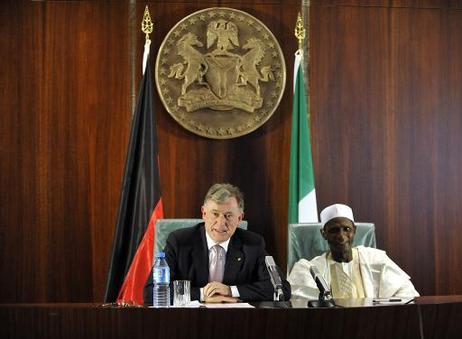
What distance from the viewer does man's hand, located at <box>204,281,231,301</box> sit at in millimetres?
3721

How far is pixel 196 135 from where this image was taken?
5672mm

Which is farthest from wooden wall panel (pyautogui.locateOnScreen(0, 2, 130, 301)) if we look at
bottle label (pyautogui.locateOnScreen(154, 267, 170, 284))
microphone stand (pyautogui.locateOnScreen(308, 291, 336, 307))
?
microphone stand (pyautogui.locateOnScreen(308, 291, 336, 307))

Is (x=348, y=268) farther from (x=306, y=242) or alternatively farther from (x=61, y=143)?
(x=61, y=143)

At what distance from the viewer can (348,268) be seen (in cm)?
443

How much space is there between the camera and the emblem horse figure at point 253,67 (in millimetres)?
5688

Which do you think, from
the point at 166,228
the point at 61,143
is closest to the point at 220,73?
the point at 61,143

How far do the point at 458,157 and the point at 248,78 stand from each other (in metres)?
1.54

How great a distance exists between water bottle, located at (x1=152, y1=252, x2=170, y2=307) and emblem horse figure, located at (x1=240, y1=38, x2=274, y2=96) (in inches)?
91.3

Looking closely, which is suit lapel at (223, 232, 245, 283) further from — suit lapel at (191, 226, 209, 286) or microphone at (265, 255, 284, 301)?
microphone at (265, 255, 284, 301)

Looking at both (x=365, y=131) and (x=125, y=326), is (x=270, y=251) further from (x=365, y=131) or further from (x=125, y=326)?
(x=125, y=326)

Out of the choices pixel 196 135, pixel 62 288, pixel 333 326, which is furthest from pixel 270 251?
pixel 333 326

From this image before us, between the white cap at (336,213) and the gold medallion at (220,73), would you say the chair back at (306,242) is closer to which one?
the white cap at (336,213)

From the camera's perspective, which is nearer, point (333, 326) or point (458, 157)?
point (333, 326)

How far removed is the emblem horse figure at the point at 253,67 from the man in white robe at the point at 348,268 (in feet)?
5.02
